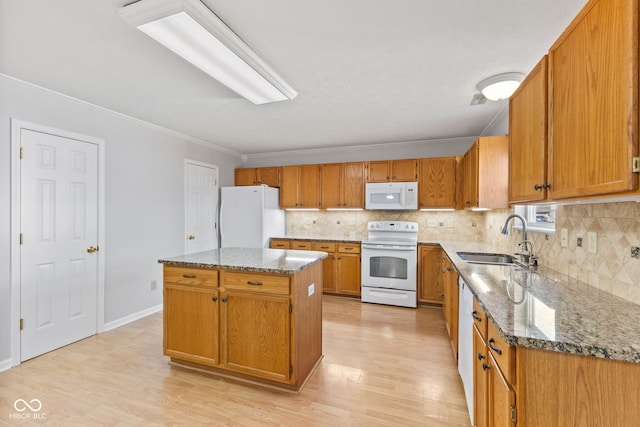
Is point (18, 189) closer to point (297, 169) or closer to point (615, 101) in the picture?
point (297, 169)

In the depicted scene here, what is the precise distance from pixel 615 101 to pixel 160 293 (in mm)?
4481

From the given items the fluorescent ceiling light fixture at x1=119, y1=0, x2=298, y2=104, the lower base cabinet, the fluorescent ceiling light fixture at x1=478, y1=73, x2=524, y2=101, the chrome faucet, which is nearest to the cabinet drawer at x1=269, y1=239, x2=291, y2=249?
the lower base cabinet

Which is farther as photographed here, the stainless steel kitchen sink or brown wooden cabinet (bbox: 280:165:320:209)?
brown wooden cabinet (bbox: 280:165:320:209)

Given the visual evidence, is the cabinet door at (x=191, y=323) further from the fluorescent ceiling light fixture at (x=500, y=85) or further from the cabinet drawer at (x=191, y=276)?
the fluorescent ceiling light fixture at (x=500, y=85)

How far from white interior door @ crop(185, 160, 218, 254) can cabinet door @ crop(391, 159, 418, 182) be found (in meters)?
2.91

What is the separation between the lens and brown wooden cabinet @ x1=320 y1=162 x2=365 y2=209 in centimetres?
456

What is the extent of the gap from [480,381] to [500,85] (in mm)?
2163

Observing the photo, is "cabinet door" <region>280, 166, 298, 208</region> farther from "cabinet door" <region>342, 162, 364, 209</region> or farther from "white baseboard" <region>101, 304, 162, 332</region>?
"white baseboard" <region>101, 304, 162, 332</region>

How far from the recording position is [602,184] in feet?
3.41

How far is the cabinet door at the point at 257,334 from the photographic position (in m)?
2.04

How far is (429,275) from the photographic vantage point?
392 cm

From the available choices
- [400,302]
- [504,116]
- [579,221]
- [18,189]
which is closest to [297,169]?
[400,302]
